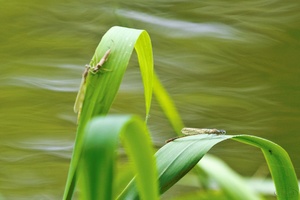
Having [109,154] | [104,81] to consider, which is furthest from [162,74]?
[109,154]

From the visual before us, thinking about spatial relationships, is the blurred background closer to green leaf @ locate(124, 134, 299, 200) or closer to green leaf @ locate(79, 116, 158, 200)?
green leaf @ locate(124, 134, 299, 200)

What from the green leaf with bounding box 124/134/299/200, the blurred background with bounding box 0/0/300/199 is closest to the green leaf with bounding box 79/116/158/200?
the green leaf with bounding box 124/134/299/200

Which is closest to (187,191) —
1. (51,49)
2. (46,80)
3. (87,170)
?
(46,80)

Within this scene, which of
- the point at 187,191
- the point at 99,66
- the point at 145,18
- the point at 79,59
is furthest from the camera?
the point at 145,18

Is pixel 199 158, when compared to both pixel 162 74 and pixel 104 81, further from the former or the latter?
pixel 162 74

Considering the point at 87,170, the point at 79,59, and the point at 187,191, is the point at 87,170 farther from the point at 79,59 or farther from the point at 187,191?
the point at 79,59

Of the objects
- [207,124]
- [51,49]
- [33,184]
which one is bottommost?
[33,184]
